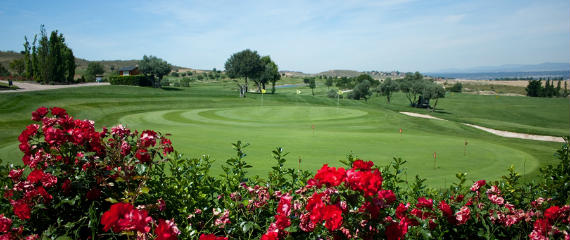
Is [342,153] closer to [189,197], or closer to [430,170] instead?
[430,170]

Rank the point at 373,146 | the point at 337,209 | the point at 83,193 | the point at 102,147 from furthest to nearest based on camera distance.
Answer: the point at 373,146, the point at 102,147, the point at 83,193, the point at 337,209

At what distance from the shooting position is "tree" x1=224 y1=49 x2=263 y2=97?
6912cm

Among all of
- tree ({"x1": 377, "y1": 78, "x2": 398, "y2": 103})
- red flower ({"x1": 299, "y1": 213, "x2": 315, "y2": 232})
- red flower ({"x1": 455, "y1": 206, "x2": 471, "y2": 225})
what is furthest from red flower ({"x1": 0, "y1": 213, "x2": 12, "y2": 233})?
tree ({"x1": 377, "y1": 78, "x2": 398, "y2": 103})

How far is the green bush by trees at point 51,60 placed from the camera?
53469mm

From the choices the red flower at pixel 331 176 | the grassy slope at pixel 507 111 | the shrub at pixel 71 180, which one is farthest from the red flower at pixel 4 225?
the grassy slope at pixel 507 111

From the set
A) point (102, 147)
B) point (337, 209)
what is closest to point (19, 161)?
point (102, 147)

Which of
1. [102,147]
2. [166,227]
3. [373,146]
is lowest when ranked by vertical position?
[373,146]

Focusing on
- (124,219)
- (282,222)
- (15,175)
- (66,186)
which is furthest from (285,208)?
(15,175)

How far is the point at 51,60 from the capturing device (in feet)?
174

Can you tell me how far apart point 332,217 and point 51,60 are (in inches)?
2574

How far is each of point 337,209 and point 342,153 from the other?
9.94 meters

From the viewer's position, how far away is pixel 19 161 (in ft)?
32.4

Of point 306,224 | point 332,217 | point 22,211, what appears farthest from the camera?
point 22,211

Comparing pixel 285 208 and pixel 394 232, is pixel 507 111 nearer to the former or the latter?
pixel 394 232
